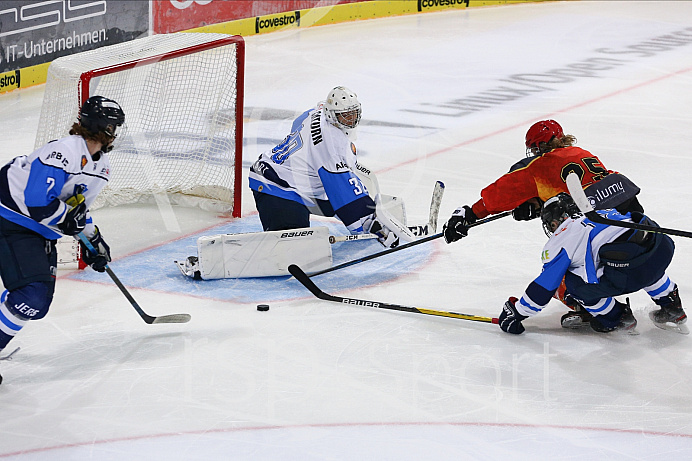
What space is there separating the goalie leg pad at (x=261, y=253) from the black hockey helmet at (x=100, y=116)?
3.31 ft

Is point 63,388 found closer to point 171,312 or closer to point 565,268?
point 171,312

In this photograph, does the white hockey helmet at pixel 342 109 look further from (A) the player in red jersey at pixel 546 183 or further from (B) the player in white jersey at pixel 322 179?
(A) the player in red jersey at pixel 546 183

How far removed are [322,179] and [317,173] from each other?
0.42ft

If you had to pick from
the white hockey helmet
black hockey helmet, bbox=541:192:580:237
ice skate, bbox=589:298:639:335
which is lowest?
ice skate, bbox=589:298:639:335

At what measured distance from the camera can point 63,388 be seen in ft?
10.5

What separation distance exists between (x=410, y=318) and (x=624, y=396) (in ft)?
3.11

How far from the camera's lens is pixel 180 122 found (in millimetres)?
5172

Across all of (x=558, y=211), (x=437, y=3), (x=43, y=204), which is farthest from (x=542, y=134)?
(x=437, y=3)

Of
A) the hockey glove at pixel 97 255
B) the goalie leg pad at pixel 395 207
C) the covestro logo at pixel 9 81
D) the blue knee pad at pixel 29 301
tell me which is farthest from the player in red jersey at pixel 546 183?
the covestro logo at pixel 9 81

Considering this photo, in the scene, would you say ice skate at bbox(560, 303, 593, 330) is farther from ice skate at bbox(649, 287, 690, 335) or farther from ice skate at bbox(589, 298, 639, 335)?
ice skate at bbox(649, 287, 690, 335)

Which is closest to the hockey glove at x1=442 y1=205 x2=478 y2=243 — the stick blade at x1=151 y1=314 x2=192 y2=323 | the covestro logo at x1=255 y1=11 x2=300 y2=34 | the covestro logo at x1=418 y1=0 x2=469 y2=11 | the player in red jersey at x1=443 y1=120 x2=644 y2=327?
the player in red jersey at x1=443 y1=120 x2=644 y2=327

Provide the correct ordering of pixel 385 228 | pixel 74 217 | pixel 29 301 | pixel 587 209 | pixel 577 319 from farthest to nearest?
1. pixel 385 228
2. pixel 577 319
3. pixel 587 209
4. pixel 74 217
5. pixel 29 301

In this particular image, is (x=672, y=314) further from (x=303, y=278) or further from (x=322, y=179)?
(x=322, y=179)

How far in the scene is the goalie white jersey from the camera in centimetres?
439
